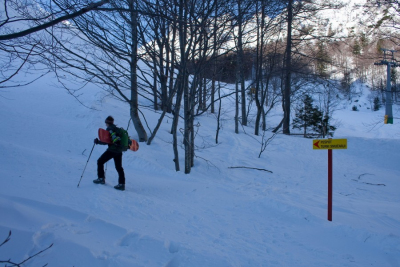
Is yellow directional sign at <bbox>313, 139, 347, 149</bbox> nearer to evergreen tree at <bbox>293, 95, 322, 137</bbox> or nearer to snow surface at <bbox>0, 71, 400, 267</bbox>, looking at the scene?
snow surface at <bbox>0, 71, 400, 267</bbox>

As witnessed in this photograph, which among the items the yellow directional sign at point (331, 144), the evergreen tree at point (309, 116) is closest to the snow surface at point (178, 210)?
the yellow directional sign at point (331, 144)

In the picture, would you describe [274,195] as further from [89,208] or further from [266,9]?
[266,9]

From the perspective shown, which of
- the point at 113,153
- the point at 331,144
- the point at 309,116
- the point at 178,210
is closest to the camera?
the point at 331,144

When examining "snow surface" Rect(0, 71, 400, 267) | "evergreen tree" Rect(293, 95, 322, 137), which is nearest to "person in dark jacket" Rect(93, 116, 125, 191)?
Result: "snow surface" Rect(0, 71, 400, 267)

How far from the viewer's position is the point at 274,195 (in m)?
7.72

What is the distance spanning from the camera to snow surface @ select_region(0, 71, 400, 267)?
3886 millimetres

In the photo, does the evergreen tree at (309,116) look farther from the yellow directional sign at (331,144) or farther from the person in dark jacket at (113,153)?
the person in dark jacket at (113,153)

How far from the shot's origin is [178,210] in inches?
238

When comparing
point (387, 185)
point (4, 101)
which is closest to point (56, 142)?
point (4, 101)

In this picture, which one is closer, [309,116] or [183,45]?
[183,45]

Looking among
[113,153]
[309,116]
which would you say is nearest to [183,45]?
[113,153]

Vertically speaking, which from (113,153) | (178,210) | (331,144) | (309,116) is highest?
(309,116)

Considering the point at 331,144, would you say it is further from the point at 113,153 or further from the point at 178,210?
the point at 113,153

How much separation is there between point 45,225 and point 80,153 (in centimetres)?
Answer: 723
